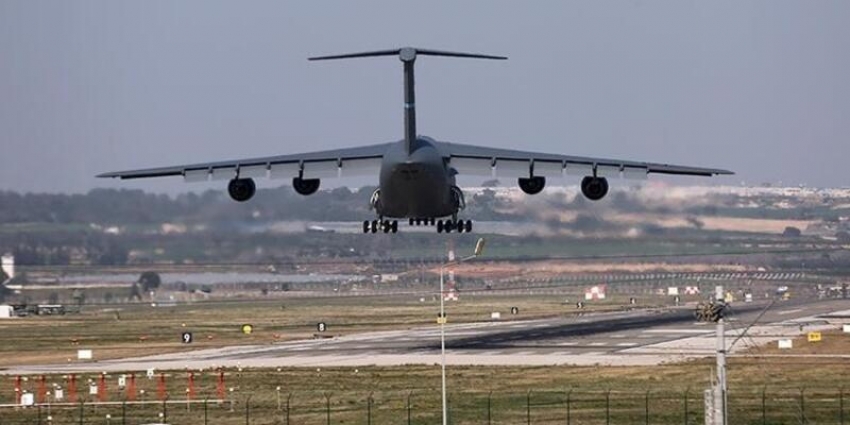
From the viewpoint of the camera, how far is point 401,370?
3314 inches

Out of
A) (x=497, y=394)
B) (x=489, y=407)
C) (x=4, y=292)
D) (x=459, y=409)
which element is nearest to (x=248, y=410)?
(x=459, y=409)

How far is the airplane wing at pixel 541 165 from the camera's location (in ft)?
271

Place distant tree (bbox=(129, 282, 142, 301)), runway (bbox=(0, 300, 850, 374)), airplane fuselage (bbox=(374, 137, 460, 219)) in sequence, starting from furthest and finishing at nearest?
distant tree (bbox=(129, 282, 142, 301))
runway (bbox=(0, 300, 850, 374))
airplane fuselage (bbox=(374, 137, 460, 219))

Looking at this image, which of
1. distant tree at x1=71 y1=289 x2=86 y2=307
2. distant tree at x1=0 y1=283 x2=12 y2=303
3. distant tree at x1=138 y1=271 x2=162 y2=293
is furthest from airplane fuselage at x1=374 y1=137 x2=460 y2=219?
distant tree at x1=71 y1=289 x2=86 y2=307

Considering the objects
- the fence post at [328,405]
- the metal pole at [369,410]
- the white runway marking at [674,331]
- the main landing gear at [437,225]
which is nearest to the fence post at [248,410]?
the fence post at [328,405]

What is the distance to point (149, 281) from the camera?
99.9 meters

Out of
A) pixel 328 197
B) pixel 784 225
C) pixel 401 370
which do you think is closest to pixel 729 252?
pixel 784 225

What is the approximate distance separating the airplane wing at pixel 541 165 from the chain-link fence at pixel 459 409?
11.9 metres

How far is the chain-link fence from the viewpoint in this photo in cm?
6675

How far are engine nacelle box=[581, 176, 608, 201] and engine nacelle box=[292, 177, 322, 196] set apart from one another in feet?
39.8

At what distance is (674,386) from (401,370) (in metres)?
13.7

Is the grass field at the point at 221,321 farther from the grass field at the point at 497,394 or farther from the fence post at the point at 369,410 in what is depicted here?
the fence post at the point at 369,410

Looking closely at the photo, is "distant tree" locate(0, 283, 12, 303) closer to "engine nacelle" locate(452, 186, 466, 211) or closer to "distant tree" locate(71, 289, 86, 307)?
"distant tree" locate(71, 289, 86, 307)

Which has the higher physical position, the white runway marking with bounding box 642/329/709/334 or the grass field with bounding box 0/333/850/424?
the white runway marking with bounding box 642/329/709/334
